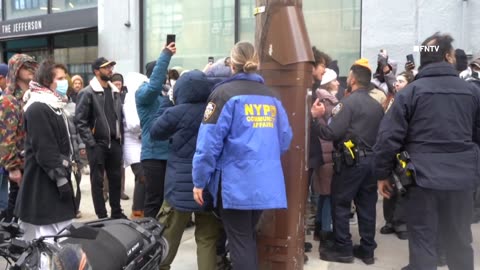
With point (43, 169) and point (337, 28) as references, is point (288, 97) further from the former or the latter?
point (337, 28)

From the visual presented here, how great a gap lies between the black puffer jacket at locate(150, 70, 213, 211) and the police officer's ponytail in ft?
1.65

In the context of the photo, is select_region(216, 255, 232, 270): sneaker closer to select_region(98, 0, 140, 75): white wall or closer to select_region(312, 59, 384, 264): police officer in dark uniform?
select_region(312, 59, 384, 264): police officer in dark uniform

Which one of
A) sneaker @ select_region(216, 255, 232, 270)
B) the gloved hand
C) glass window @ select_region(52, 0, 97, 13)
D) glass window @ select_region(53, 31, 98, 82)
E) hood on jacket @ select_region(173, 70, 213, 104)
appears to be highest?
glass window @ select_region(52, 0, 97, 13)

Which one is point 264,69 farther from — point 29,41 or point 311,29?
point 29,41

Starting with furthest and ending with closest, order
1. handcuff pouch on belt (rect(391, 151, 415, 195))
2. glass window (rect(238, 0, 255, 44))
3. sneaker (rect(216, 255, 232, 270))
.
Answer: glass window (rect(238, 0, 255, 44)) → sneaker (rect(216, 255, 232, 270)) → handcuff pouch on belt (rect(391, 151, 415, 195))

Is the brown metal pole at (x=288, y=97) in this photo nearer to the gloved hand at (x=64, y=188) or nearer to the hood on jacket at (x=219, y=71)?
the hood on jacket at (x=219, y=71)

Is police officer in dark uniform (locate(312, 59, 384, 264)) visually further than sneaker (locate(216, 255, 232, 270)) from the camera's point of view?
Yes

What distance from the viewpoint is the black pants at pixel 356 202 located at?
486 cm

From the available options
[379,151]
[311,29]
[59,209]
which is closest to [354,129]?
[379,151]

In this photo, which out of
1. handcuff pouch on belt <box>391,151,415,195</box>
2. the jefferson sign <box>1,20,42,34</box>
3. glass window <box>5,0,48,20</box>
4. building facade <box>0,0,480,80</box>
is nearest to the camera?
handcuff pouch on belt <box>391,151,415,195</box>

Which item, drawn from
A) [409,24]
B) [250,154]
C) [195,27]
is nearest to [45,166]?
[250,154]

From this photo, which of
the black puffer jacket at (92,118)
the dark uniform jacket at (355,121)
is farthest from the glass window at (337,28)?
the black puffer jacket at (92,118)

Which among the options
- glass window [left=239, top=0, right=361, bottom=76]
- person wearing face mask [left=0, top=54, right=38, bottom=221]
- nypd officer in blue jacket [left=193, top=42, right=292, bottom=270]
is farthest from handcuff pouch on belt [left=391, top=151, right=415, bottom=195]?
glass window [left=239, top=0, right=361, bottom=76]

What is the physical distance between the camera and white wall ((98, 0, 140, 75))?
11.5m
